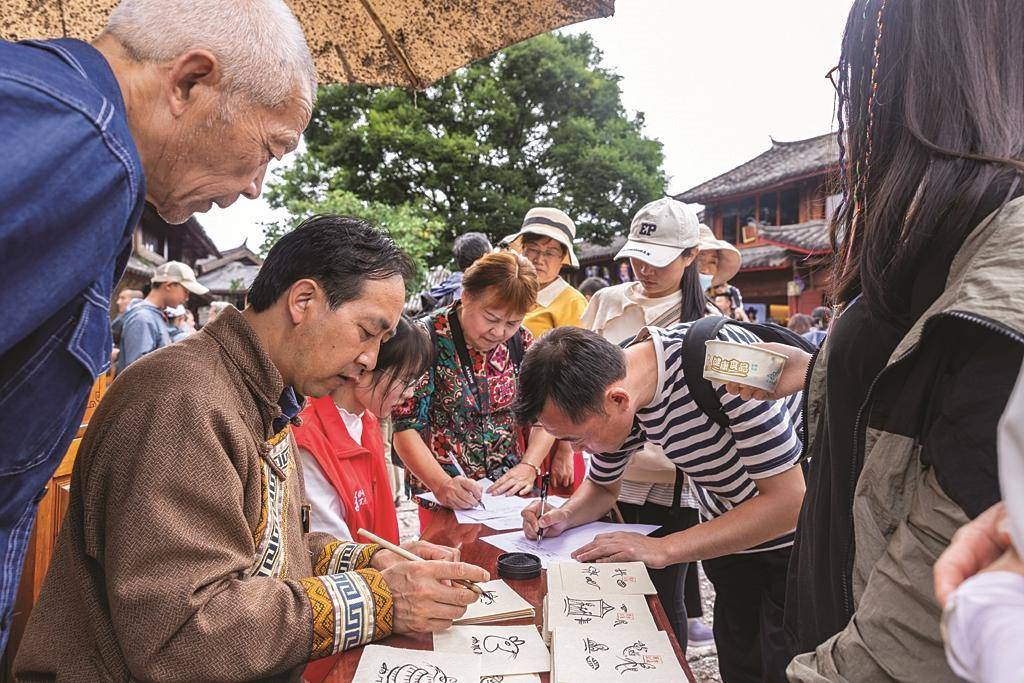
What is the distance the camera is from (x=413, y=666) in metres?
1.35

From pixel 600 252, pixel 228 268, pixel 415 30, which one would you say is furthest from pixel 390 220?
pixel 228 268

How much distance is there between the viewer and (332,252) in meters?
1.63

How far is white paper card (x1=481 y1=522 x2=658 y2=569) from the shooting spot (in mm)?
2084

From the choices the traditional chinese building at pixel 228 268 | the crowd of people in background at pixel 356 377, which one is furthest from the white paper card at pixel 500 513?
the traditional chinese building at pixel 228 268

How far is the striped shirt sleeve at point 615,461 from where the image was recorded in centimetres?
241

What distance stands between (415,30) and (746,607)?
231 cm

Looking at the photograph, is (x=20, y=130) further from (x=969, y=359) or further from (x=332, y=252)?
(x=969, y=359)

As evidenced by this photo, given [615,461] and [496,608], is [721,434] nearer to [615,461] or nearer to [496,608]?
[615,461]

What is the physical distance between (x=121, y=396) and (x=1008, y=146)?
155cm

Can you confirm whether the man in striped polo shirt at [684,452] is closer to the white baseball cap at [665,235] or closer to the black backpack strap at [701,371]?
the black backpack strap at [701,371]

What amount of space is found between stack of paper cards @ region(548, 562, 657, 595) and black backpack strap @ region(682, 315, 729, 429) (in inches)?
19.5

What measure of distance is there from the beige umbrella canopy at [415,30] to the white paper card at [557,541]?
5.13ft

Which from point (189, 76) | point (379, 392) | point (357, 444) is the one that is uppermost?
point (189, 76)

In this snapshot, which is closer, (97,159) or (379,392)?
(97,159)
